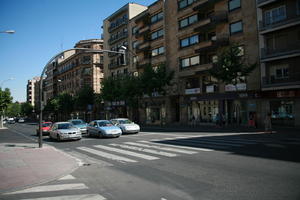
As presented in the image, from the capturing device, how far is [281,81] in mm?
23062

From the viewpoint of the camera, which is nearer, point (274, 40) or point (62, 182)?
point (62, 182)

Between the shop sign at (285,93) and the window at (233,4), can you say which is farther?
the window at (233,4)

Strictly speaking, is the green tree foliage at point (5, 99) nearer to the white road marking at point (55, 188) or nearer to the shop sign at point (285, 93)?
the white road marking at point (55, 188)

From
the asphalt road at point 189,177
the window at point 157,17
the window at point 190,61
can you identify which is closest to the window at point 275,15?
the window at point 190,61

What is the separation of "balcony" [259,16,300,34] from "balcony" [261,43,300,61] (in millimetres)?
1872

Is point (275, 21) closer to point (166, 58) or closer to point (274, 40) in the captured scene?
point (274, 40)

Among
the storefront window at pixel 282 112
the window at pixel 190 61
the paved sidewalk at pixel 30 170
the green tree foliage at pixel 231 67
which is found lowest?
the paved sidewalk at pixel 30 170

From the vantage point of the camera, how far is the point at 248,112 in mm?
25781

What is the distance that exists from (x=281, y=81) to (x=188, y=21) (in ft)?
52.5

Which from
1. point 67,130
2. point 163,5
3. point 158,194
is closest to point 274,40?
point 163,5

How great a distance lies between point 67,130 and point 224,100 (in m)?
18.9

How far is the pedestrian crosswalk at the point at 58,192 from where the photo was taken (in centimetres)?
518

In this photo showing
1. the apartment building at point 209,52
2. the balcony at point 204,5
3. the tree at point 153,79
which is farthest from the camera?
the tree at point 153,79

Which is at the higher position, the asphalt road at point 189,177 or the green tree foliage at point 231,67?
the green tree foliage at point 231,67
